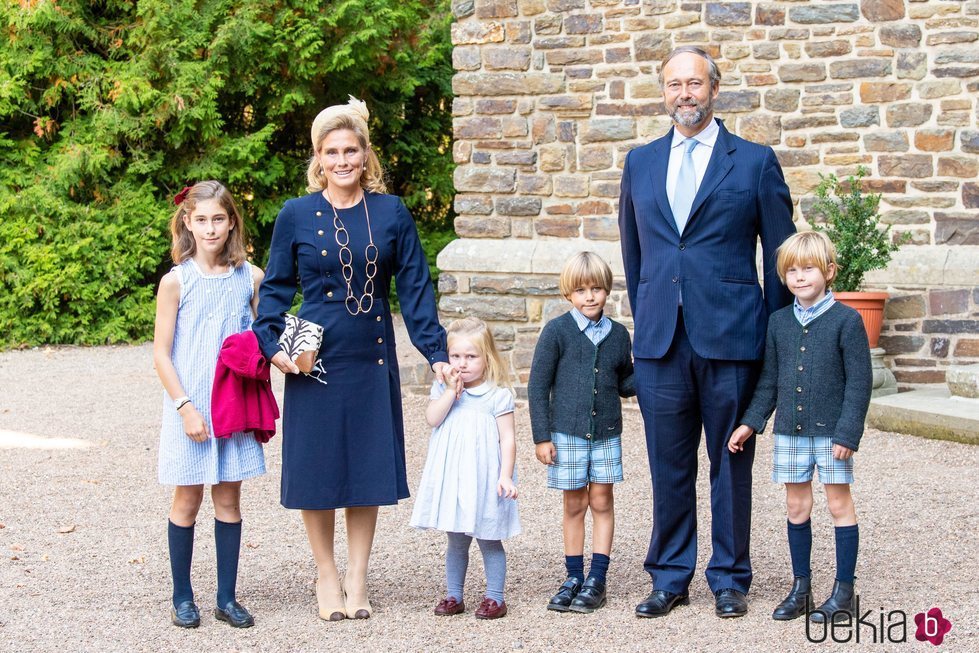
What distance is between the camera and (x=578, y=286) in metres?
4.11

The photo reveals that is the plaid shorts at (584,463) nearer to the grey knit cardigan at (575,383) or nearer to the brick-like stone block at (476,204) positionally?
the grey knit cardigan at (575,383)

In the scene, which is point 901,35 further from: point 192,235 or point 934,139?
point 192,235

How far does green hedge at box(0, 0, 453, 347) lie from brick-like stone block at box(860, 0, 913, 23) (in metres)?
5.83

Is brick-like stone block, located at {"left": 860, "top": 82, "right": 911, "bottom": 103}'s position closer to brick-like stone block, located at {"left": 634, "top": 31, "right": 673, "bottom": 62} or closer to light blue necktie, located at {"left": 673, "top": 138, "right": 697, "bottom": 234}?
brick-like stone block, located at {"left": 634, "top": 31, "right": 673, "bottom": 62}

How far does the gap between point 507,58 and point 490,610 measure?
5.26 m

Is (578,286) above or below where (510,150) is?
below

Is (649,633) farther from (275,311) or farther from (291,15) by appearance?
(291,15)

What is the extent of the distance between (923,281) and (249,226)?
8188mm

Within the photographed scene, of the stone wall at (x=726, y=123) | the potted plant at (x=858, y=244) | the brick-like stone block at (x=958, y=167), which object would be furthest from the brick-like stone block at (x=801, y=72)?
the brick-like stone block at (x=958, y=167)

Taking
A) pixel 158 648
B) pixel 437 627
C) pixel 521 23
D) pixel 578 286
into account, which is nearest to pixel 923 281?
pixel 521 23

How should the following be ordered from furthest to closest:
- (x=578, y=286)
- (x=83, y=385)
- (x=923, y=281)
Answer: (x=83, y=385) → (x=923, y=281) → (x=578, y=286)

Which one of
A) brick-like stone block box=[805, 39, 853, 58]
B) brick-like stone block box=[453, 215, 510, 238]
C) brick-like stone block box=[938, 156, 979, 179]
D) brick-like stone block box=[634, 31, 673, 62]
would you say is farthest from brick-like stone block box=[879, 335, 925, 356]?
brick-like stone block box=[453, 215, 510, 238]

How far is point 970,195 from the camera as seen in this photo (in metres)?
7.79

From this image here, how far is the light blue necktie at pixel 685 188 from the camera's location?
13.1ft
